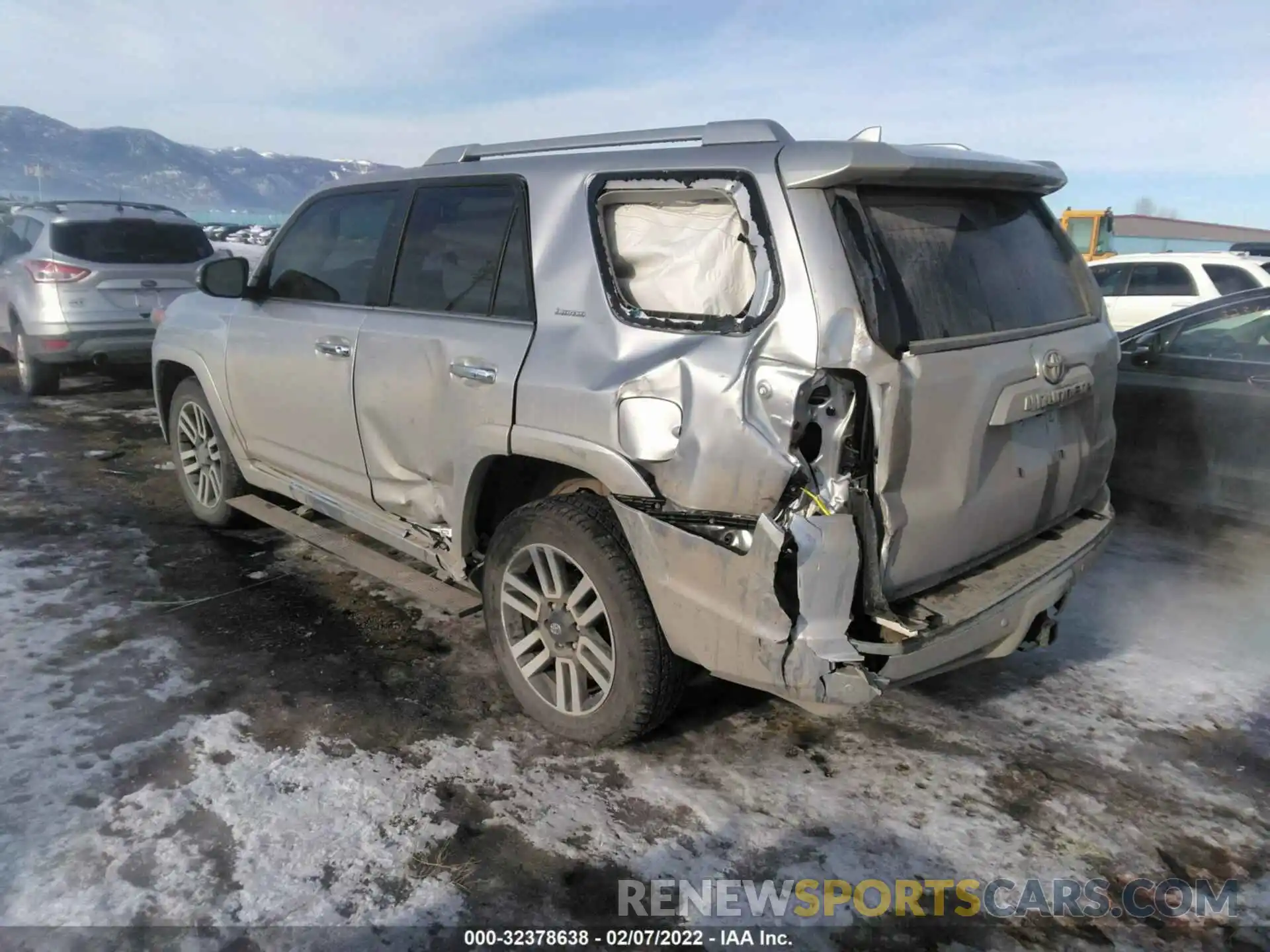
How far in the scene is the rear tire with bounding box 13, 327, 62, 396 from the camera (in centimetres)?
861

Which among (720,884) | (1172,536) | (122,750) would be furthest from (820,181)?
(1172,536)

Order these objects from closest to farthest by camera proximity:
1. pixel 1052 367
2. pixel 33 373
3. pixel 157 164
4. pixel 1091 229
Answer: pixel 1052 367 → pixel 33 373 → pixel 1091 229 → pixel 157 164

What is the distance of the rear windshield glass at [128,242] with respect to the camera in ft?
27.2

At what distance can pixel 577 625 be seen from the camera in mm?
2965

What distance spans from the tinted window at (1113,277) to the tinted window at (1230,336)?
5823mm

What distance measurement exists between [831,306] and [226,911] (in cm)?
223

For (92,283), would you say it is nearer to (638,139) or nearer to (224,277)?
(224,277)

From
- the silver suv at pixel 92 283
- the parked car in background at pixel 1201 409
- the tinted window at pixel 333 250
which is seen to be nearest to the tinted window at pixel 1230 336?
the parked car in background at pixel 1201 409

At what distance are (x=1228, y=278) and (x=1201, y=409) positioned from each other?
19.8 feet

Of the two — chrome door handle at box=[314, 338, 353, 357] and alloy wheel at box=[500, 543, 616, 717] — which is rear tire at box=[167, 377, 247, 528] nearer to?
chrome door handle at box=[314, 338, 353, 357]

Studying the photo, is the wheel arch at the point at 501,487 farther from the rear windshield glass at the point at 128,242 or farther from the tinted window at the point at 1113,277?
the tinted window at the point at 1113,277

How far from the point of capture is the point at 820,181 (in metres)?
2.44

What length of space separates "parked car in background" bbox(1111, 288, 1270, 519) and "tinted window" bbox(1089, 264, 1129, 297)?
5833 millimetres

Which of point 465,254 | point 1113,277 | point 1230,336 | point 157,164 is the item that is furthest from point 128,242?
point 157,164
